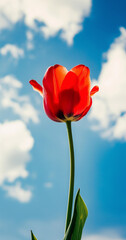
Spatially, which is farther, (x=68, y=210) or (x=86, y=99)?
(x=86, y=99)

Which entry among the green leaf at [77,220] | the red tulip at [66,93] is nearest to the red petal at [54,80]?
the red tulip at [66,93]

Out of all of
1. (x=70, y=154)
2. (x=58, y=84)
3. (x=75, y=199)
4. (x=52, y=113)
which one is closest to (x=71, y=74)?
(x=58, y=84)

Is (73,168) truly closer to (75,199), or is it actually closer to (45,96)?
(75,199)

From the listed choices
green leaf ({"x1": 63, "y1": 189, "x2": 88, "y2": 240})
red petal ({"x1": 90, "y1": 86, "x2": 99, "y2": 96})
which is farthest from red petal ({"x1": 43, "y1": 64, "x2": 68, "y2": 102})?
green leaf ({"x1": 63, "y1": 189, "x2": 88, "y2": 240})

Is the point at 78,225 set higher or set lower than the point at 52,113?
lower

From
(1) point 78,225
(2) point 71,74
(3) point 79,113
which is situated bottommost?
(1) point 78,225

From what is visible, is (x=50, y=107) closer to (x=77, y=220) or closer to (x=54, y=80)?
(x=54, y=80)

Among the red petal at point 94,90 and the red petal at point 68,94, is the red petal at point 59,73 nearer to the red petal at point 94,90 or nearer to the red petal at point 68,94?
the red petal at point 68,94
